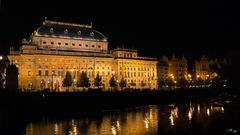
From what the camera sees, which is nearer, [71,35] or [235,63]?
[235,63]

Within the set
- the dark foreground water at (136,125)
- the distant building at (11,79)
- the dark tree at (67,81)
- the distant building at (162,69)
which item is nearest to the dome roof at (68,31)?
the dark tree at (67,81)

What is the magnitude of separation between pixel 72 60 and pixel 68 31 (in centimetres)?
1190

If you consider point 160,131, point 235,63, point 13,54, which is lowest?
point 160,131

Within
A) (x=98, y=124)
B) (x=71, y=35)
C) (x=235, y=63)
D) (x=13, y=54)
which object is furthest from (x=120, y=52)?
(x=98, y=124)

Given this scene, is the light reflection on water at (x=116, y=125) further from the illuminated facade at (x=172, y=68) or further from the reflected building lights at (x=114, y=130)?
the illuminated facade at (x=172, y=68)

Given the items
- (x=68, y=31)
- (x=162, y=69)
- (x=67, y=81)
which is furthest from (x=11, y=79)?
(x=162, y=69)

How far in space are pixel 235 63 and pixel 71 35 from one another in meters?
72.0

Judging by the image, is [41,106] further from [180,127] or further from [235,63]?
[235,63]

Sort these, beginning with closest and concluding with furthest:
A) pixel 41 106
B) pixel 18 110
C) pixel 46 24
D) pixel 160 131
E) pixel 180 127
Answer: pixel 160 131 < pixel 180 127 < pixel 18 110 < pixel 41 106 < pixel 46 24

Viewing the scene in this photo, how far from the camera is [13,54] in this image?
106125 mm

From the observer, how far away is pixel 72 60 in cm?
11550

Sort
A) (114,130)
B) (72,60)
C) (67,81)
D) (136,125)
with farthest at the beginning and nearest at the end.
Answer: (72,60) < (67,81) < (136,125) < (114,130)

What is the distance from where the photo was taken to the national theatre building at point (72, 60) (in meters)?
107

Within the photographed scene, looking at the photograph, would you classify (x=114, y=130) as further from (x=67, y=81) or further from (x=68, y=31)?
(x=68, y=31)
